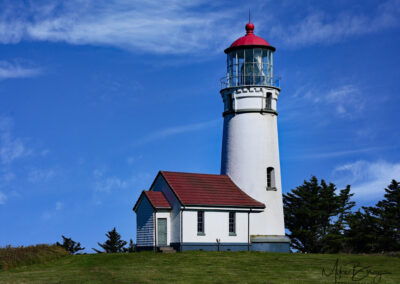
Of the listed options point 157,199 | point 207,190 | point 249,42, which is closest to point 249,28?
point 249,42

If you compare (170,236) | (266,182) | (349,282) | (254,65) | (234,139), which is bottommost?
(349,282)

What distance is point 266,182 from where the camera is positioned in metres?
39.3

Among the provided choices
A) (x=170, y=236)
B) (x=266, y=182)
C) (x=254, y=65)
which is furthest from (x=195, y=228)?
(x=254, y=65)

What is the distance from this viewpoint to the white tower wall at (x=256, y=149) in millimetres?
39219

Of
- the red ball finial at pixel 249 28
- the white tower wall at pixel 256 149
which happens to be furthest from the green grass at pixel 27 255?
the red ball finial at pixel 249 28

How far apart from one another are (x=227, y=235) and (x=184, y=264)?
7.35 meters

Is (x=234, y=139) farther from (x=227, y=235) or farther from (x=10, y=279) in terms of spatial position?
(x=10, y=279)

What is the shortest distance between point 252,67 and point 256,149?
556 cm

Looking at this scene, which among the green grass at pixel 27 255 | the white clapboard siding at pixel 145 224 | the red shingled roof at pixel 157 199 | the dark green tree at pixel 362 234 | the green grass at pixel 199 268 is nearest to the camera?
the green grass at pixel 199 268

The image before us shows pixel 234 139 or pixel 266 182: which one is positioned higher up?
pixel 234 139

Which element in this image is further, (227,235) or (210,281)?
(227,235)

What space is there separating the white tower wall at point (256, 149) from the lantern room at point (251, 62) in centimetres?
83

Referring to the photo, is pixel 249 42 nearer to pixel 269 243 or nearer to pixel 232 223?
pixel 232 223

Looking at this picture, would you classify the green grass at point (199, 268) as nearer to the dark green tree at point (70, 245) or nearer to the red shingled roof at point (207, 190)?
the red shingled roof at point (207, 190)
